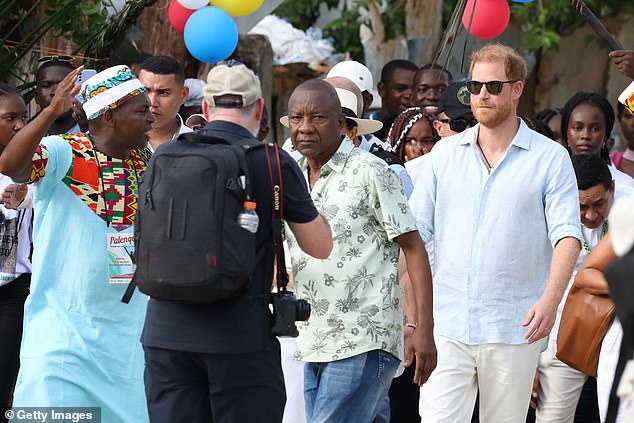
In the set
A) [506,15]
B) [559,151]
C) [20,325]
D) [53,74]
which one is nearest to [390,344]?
[559,151]

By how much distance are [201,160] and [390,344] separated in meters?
1.54

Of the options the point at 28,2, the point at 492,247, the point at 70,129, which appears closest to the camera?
the point at 492,247

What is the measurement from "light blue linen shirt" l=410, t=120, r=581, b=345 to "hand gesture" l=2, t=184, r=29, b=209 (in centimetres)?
215

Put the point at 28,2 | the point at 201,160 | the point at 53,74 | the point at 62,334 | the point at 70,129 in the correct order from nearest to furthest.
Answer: the point at 201,160, the point at 62,334, the point at 70,129, the point at 53,74, the point at 28,2

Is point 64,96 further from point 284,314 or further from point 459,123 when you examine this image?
point 459,123

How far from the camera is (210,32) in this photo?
26.9 feet

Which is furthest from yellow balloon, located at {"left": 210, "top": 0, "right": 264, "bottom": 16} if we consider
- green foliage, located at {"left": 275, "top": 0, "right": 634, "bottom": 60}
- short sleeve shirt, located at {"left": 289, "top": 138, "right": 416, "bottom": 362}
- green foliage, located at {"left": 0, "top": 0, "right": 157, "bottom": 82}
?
green foliage, located at {"left": 275, "top": 0, "right": 634, "bottom": 60}

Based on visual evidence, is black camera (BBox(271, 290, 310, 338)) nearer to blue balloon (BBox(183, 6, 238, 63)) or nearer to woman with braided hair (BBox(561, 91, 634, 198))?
woman with braided hair (BBox(561, 91, 634, 198))

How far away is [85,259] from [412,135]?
3135 millimetres

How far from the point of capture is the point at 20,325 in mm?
6691

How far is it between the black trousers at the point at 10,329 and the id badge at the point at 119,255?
5.00 feet

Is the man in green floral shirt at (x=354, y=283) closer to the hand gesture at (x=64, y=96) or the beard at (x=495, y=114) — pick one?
the beard at (x=495, y=114)

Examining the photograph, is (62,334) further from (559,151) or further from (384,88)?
(384,88)

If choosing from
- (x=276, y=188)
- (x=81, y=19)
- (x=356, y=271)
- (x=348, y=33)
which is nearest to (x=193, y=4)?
(x=81, y=19)
